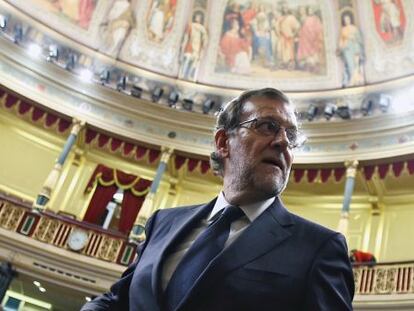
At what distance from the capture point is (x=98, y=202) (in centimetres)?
1470

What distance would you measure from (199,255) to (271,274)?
0.24 m

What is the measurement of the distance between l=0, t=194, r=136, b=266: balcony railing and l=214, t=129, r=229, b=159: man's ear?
34.8ft

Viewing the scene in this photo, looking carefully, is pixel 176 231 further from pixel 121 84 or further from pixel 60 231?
pixel 121 84

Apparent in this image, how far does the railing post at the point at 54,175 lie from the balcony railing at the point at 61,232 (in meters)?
0.38

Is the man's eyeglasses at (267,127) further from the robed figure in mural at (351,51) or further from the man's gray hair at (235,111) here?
the robed figure in mural at (351,51)

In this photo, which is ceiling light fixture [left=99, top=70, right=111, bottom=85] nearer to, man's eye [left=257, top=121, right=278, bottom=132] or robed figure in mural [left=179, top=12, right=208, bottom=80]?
robed figure in mural [left=179, top=12, right=208, bottom=80]

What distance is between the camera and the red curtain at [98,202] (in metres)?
14.4

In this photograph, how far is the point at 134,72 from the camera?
1567 centimetres

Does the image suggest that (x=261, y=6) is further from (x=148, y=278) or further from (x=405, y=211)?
(x=148, y=278)

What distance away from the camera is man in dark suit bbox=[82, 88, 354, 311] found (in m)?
1.38

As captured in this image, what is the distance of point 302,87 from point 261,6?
9.69 feet

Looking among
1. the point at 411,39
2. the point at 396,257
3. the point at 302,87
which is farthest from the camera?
the point at 302,87

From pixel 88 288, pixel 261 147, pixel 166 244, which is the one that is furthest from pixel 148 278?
pixel 88 288

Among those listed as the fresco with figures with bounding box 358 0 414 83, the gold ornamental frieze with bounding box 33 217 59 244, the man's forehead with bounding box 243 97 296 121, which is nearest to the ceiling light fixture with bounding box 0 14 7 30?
the gold ornamental frieze with bounding box 33 217 59 244
